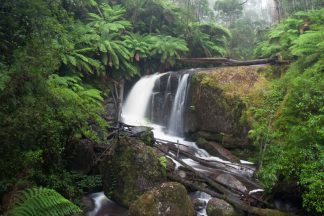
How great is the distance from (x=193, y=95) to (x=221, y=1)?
68.5ft

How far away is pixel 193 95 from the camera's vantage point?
15516mm

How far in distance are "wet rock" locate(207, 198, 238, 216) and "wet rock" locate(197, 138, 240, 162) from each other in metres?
4.60

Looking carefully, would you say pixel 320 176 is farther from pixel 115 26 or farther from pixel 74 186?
pixel 115 26

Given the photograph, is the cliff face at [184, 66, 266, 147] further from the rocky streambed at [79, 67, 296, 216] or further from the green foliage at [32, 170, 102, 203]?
the green foliage at [32, 170, 102, 203]

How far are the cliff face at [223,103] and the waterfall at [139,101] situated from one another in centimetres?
306

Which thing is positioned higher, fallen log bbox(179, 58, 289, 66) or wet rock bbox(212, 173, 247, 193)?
fallen log bbox(179, 58, 289, 66)

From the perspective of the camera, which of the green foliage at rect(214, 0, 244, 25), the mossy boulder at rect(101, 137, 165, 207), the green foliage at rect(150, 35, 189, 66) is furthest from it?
the green foliage at rect(214, 0, 244, 25)

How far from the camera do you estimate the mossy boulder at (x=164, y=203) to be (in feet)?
22.5

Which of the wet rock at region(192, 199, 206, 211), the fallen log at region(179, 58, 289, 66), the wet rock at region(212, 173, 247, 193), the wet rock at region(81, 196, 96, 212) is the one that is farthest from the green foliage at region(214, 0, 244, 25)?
the wet rock at region(81, 196, 96, 212)

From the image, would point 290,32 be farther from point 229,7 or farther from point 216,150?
point 229,7

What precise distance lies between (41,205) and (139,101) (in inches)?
555

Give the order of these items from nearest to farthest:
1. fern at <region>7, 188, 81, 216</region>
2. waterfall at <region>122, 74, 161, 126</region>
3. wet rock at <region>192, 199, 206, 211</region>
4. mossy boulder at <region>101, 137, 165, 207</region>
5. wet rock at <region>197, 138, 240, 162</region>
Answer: fern at <region>7, 188, 81, 216</region> < wet rock at <region>192, 199, 206, 211</region> < mossy boulder at <region>101, 137, 165, 207</region> < wet rock at <region>197, 138, 240, 162</region> < waterfall at <region>122, 74, 161, 126</region>

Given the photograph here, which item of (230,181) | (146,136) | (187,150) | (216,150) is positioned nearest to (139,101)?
(187,150)

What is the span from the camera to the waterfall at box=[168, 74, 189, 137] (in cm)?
1577
